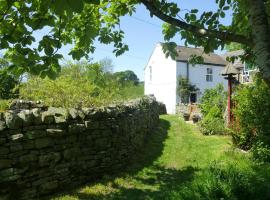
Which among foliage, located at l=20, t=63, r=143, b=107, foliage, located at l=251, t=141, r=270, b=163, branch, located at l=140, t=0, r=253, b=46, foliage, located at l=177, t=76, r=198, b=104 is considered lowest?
foliage, located at l=251, t=141, r=270, b=163

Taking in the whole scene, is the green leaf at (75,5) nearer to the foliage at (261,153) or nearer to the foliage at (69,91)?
the foliage at (69,91)

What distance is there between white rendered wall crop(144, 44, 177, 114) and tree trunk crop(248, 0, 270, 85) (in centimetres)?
3108

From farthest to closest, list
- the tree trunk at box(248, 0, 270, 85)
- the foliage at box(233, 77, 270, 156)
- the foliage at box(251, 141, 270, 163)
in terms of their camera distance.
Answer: the foliage at box(233, 77, 270, 156)
the foliage at box(251, 141, 270, 163)
the tree trunk at box(248, 0, 270, 85)

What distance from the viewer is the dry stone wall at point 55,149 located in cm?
686

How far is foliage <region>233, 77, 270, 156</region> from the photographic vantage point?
11039 mm

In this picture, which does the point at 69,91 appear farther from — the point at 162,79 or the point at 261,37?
the point at 162,79

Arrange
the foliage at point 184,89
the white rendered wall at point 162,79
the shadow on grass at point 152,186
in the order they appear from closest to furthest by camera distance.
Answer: the shadow on grass at point 152,186 < the foliage at point 184,89 < the white rendered wall at point 162,79

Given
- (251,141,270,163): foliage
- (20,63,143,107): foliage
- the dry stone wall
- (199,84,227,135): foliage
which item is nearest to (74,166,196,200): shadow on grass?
the dry stone wall

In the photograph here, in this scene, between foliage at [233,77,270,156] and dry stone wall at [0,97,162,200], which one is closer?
dry stone wall at [0,97,162,200]

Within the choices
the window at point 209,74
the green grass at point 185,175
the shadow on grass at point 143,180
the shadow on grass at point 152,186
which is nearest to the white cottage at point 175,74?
the window at point 209,74

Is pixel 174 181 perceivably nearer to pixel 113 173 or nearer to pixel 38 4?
pixel 113 173

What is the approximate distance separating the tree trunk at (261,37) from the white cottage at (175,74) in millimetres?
31077

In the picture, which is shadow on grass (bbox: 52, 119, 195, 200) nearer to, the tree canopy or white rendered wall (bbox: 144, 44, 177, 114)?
the tree canopy

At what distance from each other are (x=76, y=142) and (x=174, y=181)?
8.35ft
